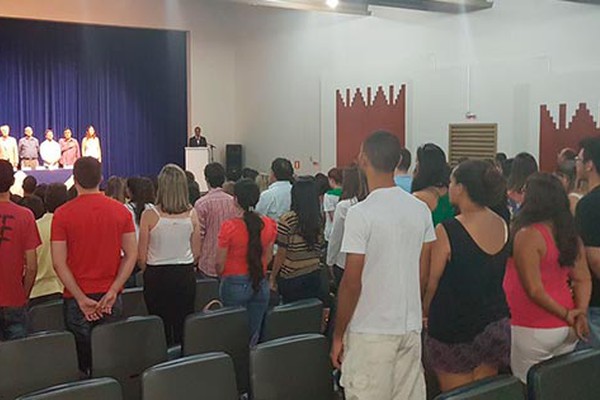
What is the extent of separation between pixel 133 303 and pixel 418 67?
715cm

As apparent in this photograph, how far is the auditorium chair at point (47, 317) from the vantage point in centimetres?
367

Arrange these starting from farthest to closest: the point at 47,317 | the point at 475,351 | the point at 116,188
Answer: the point at 116,188 < the point at 47,317 < the point at 475,351

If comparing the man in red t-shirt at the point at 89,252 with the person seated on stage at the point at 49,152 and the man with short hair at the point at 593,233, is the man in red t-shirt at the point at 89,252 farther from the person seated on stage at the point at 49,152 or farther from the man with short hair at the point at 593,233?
the person seated on stage at the point at 49,152

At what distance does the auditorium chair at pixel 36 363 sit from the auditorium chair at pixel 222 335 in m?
0.56

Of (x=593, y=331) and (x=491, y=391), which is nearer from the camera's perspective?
(x=491, y=391)

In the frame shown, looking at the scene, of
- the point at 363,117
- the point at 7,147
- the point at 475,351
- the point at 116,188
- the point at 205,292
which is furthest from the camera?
the point at 7,147

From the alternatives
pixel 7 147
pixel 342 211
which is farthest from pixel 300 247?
pixel 7 147

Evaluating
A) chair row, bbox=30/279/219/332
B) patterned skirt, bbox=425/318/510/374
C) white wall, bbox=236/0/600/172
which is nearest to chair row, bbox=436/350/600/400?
patterned skirt, bbox=425/318/510/374

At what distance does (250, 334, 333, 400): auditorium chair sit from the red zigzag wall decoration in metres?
7.67

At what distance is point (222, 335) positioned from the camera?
3.31 metres

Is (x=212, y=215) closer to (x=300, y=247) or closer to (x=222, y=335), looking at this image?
(x=300, y=247)

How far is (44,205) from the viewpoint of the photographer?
438 cm

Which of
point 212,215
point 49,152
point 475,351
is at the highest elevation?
point 49,152

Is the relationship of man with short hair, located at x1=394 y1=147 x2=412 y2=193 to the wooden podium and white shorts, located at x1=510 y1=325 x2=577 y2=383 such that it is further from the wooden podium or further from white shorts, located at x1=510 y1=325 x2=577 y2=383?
the wooden podium
